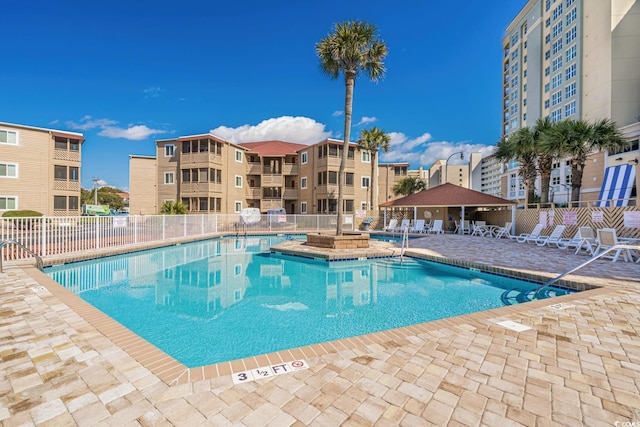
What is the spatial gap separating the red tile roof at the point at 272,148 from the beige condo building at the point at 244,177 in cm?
11

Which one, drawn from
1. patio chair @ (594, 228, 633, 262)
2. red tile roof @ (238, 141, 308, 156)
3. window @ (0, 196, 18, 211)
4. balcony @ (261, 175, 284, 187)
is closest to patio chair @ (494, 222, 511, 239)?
patio chair @ (594, 228, 633, 262)

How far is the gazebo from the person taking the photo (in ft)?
67.1

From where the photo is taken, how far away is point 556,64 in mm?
37719

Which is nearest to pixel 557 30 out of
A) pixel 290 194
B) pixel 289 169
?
pixel 289 169

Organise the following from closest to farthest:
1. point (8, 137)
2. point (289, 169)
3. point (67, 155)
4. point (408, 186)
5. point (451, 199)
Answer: point (451, 199), point (8, 137), point (67, 155), point (289, 169), point (408, 186)

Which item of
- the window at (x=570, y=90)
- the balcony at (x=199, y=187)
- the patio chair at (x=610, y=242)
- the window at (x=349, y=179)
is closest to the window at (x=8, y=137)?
the balcony at (x=199, y=187)

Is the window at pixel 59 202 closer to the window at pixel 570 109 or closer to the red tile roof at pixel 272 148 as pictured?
the red tile roof at pixel 272 148

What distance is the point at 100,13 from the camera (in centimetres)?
1561

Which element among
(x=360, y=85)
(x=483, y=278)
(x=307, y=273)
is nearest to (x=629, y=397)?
(x=483, y=278)

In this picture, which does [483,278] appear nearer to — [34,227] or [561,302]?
[561,302]

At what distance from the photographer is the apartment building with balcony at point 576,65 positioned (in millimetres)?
28594

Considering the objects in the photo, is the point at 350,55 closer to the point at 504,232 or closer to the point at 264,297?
the point at 264,297

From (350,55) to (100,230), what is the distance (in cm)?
1327

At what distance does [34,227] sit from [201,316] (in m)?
7.86
